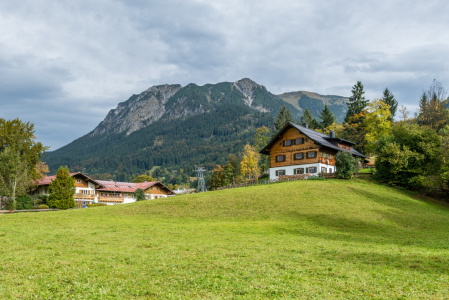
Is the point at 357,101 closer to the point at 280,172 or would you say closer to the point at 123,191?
the point at 280,172

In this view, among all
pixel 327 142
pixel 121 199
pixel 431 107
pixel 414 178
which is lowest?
pixel 121 199

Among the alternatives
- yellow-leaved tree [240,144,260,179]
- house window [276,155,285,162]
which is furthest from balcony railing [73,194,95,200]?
house window [276,155,285,162]

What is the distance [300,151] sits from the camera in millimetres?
69688

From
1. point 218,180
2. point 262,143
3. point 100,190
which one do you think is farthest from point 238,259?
point 218,180

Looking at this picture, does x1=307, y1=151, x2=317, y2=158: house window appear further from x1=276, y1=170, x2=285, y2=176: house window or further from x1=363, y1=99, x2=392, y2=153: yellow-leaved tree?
x1=363, y1=99, x2=392, y2=153: yellow-leaved tree

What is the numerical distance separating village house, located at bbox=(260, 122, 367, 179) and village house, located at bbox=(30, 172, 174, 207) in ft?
138

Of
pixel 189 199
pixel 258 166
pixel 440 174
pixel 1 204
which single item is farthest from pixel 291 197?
pixel 1 204

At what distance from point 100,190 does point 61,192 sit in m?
30.7

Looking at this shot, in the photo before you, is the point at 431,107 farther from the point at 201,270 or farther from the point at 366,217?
the point at 201,270

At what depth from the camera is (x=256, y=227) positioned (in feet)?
102

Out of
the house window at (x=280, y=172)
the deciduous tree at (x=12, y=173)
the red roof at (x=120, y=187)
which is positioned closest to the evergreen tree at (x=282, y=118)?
the house window at (x=280, y=172)

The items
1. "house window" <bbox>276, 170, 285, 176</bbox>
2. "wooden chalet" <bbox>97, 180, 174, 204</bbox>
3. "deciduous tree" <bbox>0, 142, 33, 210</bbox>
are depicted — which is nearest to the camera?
"deciduous tree" <bbox>0, 142, 33, 210</bbox>

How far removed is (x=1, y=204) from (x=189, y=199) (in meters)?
45.2

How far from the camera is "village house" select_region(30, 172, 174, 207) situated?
82.5 metres
